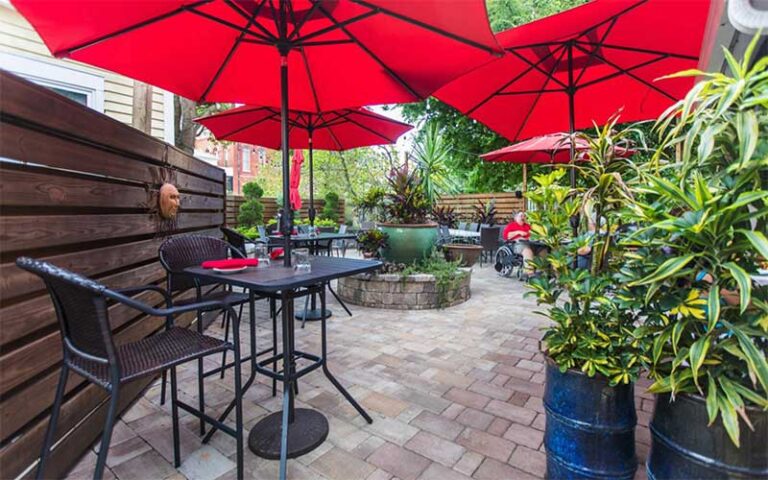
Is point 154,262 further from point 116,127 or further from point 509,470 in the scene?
point 509,470

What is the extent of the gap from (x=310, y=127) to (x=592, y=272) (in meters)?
3.85

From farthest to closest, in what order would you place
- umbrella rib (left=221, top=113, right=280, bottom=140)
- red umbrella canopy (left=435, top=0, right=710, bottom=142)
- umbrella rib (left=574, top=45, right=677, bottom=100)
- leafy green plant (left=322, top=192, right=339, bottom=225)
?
leafy green plant (left=322, top=192, right=339, bottom=225) → umbrella rib (left=221, top=113, right=280, bottom=140) → umbrella rib (left=574, top=45, right=677, bottom=100) → red umbrella canopy (left=435, top=0, right=710, bottom=142)

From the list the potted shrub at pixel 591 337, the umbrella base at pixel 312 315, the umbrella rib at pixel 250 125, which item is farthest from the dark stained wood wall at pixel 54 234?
the potted shrub at pixel 591 337

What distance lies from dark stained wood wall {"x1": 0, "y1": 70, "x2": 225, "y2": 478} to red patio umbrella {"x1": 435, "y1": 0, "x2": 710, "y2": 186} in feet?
8.16

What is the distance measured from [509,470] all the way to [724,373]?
3.22ft

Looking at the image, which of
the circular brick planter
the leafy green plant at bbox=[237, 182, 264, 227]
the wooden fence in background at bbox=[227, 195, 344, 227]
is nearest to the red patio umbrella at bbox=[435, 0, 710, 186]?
the circular brick planter

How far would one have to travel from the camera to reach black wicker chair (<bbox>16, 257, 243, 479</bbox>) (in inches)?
47.9

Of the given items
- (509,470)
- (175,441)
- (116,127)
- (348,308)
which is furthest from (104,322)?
(348,308)

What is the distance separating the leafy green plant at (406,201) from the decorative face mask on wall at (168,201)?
2825mm

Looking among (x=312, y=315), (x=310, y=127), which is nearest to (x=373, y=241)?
(x=312, y=315)

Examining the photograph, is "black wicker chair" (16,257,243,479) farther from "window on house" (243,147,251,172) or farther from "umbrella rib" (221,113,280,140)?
"window on house" (243,147,251,172)

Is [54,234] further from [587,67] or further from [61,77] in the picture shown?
[61,77]

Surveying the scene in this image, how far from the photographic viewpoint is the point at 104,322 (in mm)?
1275

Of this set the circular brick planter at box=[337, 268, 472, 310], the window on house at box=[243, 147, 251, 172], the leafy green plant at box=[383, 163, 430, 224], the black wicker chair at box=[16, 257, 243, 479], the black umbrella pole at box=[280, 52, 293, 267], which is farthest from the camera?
the window on house at box=[243, 147, 251, 172]
